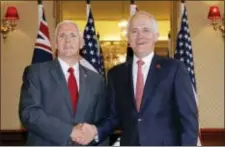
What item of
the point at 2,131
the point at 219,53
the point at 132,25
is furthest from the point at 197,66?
the point at 132,25

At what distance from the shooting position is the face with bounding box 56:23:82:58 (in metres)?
2.80

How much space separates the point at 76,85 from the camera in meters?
2.82

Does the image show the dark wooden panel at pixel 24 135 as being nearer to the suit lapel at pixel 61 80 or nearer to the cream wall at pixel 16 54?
the cream wall at pixel 16 54

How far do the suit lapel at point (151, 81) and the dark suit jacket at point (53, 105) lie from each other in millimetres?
348

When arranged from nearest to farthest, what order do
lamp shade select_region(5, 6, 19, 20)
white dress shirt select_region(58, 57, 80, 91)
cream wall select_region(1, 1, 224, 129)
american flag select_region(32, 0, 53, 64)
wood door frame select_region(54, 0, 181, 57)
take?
white dress shirt select_region(58, 57, 80, 91) → american flag select_region(32, 0, 53, 64) → lamp shade select_region(5, 6, 19, 20) → cream wall select_region(1, 1, 224, 129) → wood door frame select_region(54, 0, 181, 57)

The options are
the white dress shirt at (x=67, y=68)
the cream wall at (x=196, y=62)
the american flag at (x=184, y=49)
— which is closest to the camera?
the white dress shirt at (x=67, y=68)

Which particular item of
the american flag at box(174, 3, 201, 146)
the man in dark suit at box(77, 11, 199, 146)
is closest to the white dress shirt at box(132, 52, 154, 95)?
the man in dark suit at box(77, 11, 199, 146)

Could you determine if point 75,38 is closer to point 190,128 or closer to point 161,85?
point 161,85

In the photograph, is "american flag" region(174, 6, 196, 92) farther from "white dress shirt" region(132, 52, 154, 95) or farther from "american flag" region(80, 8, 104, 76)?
"white dress shirt" region(132, 52, 154, 95)

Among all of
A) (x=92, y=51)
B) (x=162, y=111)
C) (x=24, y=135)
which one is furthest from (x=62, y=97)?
(x=24, y=135)

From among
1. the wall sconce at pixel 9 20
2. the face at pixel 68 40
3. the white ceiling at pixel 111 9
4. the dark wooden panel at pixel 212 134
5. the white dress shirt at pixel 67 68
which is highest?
the white ceiling at pixel 111 9

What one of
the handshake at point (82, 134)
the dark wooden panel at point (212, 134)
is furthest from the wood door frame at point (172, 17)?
the handshake at point (82, 134)

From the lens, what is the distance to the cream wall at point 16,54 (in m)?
8.66

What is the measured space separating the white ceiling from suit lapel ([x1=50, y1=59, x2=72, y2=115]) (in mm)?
7389
